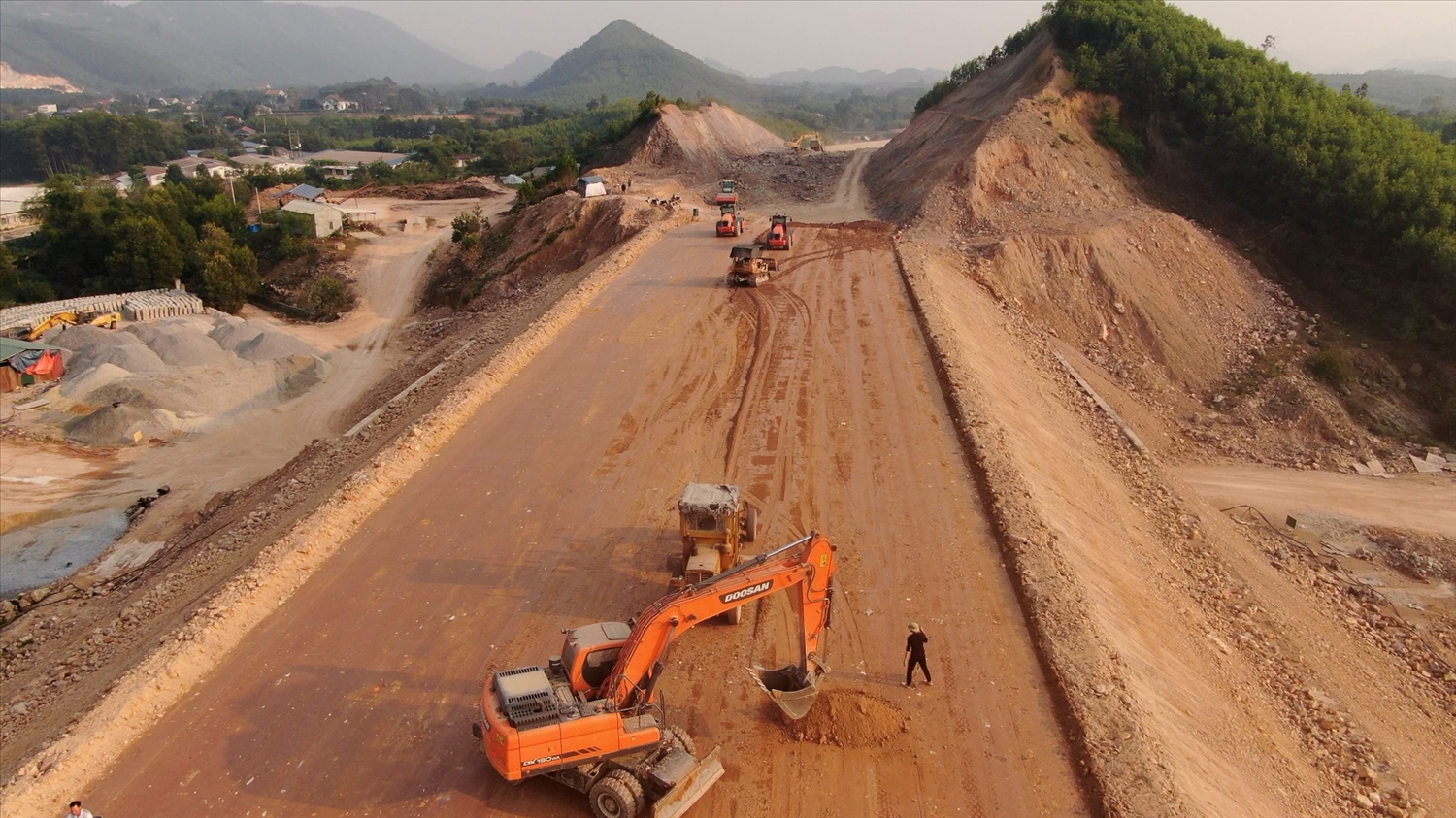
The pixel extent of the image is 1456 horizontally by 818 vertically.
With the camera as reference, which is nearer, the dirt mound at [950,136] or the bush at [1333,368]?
the bush at [1333,368]

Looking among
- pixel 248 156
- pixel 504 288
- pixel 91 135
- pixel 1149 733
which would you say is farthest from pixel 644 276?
pixel 91 135

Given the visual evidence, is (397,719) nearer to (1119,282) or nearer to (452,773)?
(452,773)

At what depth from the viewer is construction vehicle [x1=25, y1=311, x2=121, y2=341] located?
35250 mm

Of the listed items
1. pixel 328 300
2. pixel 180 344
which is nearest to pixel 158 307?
pixel 180 344

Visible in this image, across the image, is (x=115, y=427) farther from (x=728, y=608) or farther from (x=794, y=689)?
(x=794, y=689)

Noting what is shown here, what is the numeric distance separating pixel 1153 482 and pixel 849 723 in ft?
48.1

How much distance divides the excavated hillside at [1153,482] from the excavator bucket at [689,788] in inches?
175

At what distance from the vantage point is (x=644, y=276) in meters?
30.0

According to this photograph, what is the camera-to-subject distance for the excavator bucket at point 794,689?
32.4 ft

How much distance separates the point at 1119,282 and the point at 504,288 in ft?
84.7

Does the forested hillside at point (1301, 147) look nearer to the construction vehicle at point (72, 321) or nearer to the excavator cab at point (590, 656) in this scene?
the excavator cab at point (590, 656)

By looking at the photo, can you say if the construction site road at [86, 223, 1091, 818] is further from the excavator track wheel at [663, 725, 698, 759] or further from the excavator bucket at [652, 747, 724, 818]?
the excavator track wheel at [663, 725, 698, 759]

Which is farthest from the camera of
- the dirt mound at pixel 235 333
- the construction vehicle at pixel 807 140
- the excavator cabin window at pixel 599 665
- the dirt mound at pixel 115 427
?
the construction vehicle at pixel 807 140

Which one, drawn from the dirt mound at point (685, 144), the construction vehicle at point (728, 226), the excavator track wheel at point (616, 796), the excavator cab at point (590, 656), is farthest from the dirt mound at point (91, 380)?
the dirt mound at point (685, 144)
